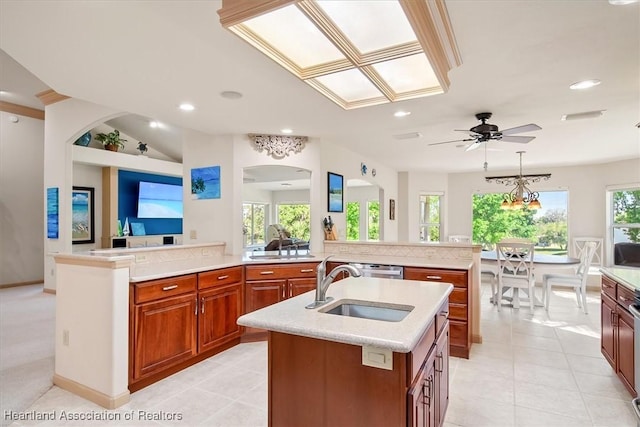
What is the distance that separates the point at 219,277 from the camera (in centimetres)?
336

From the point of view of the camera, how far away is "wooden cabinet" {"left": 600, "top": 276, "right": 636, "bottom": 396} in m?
2.39

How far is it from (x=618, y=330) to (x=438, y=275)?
137 centimetres

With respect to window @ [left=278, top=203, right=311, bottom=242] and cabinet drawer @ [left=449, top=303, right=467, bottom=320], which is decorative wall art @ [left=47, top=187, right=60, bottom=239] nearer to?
cabinet drawer @ [left=449, top=303, right=467, bottom=320]

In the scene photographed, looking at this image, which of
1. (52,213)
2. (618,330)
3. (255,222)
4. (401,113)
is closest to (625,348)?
(618,330)

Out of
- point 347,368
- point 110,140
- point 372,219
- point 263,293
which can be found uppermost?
point 110,140

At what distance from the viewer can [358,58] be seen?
69.2 inches

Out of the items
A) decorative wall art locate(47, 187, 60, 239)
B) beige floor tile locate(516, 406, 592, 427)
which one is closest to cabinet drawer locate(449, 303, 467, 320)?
beige floor tile locate(516, 406, 592, 427)

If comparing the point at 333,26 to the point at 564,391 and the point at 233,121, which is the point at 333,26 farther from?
the point at 564,391

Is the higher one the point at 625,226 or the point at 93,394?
the point at 625,226

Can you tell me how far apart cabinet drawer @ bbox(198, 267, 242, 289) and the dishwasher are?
47.5 inches

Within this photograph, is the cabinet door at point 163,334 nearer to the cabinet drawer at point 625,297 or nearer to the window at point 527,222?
the cabinet drawer at point 625,297

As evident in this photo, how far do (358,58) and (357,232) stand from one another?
8891 mm

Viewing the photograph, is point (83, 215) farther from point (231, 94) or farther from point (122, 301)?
point (231, 94)

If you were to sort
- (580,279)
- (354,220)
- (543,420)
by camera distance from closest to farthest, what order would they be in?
(543,420)
(580,279)
(354,220)
